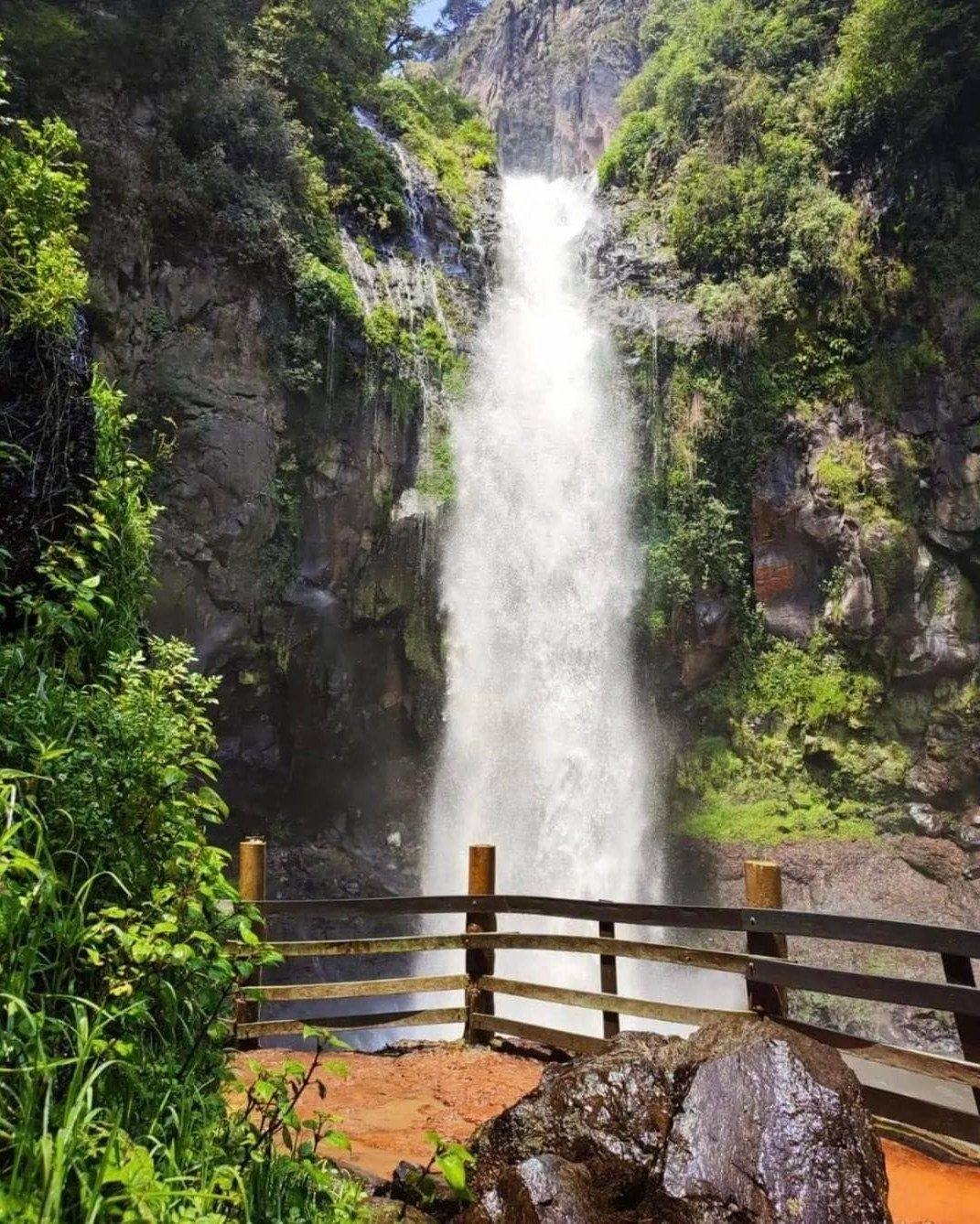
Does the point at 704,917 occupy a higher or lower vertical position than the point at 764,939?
higher

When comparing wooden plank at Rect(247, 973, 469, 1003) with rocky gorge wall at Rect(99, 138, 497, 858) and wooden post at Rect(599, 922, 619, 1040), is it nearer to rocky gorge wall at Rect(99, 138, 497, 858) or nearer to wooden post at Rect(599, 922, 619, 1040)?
wooden post at Rect(599, 922, 619, 1040)

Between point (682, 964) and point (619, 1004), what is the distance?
0.47m

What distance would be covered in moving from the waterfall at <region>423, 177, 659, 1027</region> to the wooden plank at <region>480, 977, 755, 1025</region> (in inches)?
263

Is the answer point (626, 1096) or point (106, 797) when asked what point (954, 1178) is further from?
point (106, 797)

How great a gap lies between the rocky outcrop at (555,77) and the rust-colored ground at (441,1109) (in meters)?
31.9

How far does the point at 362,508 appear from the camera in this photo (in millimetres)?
13148

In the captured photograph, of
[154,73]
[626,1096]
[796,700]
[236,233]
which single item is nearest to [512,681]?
[796,700]

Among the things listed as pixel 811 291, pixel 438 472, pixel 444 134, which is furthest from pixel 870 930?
pixel 444 134

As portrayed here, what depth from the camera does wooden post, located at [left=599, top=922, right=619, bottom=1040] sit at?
5.26 m

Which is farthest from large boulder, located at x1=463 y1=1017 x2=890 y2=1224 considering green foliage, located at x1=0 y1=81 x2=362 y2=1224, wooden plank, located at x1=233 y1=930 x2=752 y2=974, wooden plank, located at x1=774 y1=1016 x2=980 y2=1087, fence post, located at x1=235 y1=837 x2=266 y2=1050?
fence post, located at x1=235 y1=837 x2=266 y2=1050

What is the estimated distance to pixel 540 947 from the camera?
5.64 metres

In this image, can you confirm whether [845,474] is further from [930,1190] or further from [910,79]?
[930,1190]

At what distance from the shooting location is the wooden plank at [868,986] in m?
3.53

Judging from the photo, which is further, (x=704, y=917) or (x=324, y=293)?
(x=324, y=293)
